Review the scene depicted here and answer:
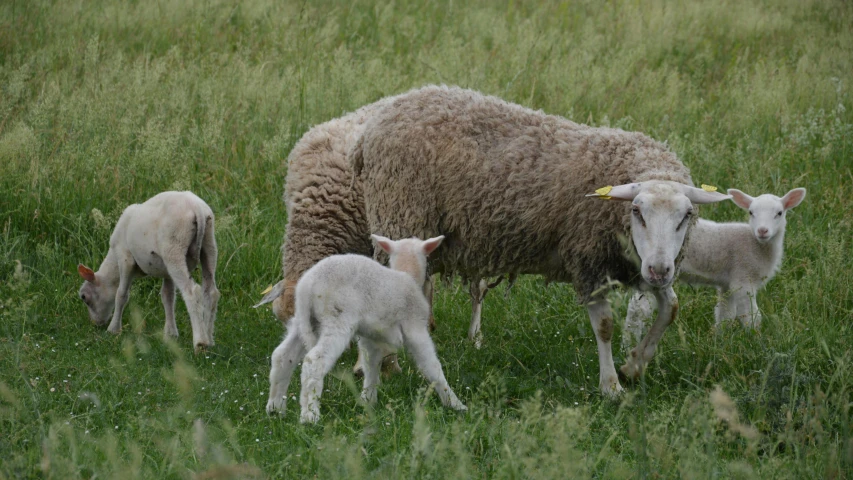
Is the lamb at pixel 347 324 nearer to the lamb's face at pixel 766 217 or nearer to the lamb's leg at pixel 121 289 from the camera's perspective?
the lamb's leg at pixel 121 289

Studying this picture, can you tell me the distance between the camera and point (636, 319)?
6.31 meters

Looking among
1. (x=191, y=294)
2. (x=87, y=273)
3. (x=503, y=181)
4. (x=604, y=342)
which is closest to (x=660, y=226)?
(x=604, y=342)

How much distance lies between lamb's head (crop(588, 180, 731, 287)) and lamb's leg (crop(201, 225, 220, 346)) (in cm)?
290

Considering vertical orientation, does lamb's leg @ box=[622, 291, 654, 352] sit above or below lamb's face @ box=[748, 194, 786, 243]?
below

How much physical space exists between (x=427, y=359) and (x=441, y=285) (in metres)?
2.87

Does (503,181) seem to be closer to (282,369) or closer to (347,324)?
(347,324)

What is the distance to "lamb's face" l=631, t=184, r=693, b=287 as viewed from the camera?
188 inches

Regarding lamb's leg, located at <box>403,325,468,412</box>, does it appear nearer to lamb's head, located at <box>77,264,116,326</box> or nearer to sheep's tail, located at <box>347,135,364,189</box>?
sheep's tail, located at <box>347,135,364,189</box>

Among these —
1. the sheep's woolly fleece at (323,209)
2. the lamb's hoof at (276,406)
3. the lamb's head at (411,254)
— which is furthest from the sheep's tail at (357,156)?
the lamb's hoof at (276,406)

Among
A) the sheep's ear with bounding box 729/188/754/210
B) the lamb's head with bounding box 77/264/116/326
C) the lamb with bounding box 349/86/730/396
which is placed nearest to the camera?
the lamb with bounding box 349/86/730/396

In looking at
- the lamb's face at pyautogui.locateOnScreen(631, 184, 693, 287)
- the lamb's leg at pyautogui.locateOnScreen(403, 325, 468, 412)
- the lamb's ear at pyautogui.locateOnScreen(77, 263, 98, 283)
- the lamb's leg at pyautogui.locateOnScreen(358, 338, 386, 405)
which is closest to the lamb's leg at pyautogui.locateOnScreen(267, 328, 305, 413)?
the lamb's leg at pyautogui.locateOnScreen(358, 338, 386, 405)

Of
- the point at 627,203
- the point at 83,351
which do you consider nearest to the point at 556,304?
the point at 627,203

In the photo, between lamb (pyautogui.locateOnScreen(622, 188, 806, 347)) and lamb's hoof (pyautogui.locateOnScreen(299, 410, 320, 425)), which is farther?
lamb (pyautogui.locateOnScreen(622, 188, 806, 347))

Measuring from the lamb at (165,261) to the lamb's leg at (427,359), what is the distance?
78.5 inches
